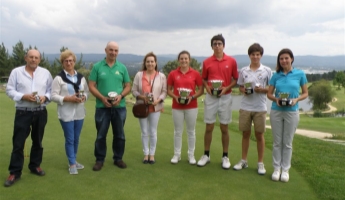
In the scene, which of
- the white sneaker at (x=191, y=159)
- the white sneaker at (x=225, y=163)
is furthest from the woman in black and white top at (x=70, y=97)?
the white sneaker at (x=225, y=163)

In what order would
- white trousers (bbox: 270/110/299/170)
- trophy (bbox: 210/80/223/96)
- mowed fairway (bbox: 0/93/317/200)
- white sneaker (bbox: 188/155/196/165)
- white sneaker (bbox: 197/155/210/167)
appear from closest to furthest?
mowed fairway (bbox: 0/93/317/200) < white trousers (bbox: 270/110/299/170) < trophy (bbox: 210/80/223/96) < white sneaker (bbox: 197/155/210/167) < white sneaker (bbox: 188/155/196/165)

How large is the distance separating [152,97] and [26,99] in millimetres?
1800

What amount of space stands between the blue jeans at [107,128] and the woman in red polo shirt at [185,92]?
2.94ft

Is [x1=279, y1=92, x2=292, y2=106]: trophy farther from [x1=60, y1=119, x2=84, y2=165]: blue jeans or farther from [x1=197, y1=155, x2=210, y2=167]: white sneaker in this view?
[x1=60, y1=119, x2=84, y2=165]: blue jeans

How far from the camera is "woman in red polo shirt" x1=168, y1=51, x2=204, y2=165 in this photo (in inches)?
186

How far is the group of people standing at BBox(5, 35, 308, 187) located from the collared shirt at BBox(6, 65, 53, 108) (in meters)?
0.01

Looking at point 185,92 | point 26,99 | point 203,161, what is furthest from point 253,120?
point 26,99

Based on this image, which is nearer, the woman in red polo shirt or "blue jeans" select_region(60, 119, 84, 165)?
"blue jeans" select_region(60, 119, 84, 165)

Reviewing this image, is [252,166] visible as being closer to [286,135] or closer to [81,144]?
[286,135]

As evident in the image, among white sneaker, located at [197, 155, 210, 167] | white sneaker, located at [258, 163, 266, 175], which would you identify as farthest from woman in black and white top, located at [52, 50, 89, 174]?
white sneaker, located at [258, 163, 266, 175]

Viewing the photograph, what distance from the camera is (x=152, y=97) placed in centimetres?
464

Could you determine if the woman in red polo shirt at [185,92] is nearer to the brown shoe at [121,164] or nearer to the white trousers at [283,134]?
the brown shoe at [121,164]

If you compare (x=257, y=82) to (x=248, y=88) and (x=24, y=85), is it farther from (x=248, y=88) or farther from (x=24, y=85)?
(x=24, y=85)

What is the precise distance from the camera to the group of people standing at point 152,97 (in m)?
4.02
